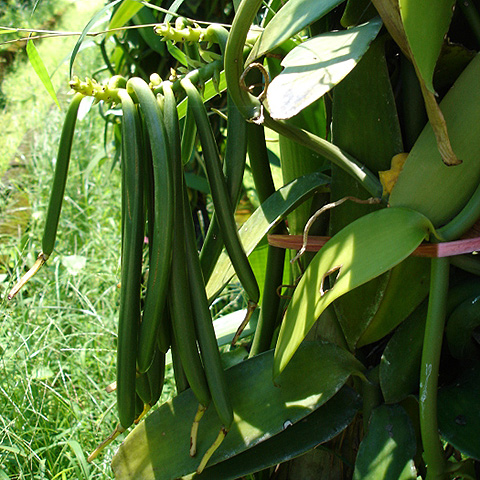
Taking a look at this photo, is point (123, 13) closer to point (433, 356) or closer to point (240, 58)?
point (240, 58)

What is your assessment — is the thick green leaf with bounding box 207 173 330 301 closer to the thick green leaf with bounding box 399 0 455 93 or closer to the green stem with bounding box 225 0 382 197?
the green stem with bounding box 225 0 382 197

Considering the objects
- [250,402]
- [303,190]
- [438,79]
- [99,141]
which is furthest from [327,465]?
[99,141]

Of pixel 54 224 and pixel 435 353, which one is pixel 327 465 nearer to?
pixel 435 353

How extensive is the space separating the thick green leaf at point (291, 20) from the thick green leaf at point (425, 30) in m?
0.06

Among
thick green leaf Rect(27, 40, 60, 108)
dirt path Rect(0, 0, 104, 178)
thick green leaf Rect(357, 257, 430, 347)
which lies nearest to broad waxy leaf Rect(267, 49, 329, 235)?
thick green leaf Rect(357, 257, 430, 347)

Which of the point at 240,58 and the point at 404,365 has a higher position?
the point at 240,58

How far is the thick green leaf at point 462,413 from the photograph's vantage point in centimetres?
45

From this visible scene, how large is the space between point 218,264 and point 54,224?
0.18 m

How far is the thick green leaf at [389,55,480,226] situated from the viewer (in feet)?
1.41

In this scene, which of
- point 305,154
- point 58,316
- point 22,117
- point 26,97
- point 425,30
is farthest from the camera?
point 26,97

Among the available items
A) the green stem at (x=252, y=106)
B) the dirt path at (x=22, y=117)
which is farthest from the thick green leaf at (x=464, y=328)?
the dirt path at (x=22, y=117)

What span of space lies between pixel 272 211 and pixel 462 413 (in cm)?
23

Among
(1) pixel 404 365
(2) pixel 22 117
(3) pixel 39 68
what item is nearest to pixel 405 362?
(1) pixel 404 365

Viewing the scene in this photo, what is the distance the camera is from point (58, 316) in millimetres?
1205
